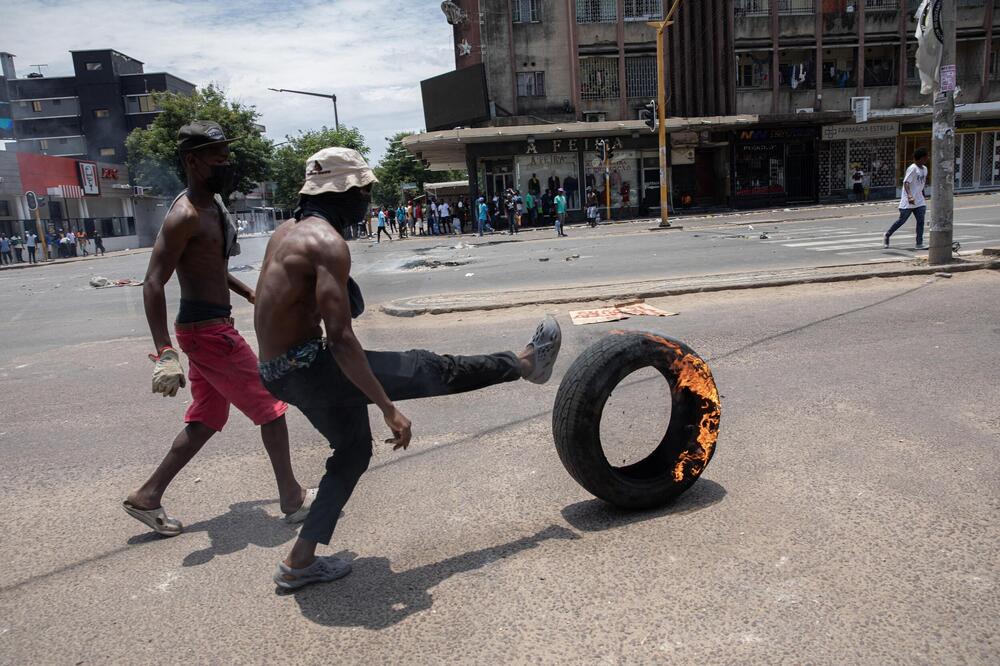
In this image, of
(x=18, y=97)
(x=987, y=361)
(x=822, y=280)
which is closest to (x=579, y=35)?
(x=822, y=280)

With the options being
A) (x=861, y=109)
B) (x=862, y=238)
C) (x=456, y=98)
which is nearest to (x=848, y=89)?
(x=861, y=109)

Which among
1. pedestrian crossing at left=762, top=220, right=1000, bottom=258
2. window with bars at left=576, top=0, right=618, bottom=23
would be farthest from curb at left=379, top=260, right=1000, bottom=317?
window with bars at left=576, top=0, right=618, bottom=23

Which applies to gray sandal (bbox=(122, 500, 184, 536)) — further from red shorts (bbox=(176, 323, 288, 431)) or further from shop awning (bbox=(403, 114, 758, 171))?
shop awning (bbox=(403, 114, 758, 171))

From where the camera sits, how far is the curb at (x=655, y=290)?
9141 millimetres

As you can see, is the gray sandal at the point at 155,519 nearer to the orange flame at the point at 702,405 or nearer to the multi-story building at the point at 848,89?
the orange flame at the point at 702,405

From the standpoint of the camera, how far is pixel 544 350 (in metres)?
3.29

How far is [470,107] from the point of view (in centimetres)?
3453

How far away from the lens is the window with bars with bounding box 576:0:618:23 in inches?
1368

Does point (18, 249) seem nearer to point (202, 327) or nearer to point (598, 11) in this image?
point (598, 11)

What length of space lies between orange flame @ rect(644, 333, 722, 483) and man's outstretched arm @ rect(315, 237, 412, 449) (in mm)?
1371

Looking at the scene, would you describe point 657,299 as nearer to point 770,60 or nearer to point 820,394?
point 820,394

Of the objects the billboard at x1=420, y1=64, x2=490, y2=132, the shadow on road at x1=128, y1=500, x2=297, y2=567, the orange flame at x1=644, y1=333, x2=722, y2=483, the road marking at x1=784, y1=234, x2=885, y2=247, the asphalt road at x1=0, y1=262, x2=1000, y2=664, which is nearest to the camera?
the asphalt road at x1=0, y1=262, x2=1000, y2=664

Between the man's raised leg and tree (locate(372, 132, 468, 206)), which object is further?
tree (locate(372, 132, 468, 206))

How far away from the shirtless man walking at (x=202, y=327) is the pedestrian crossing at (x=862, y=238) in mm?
12285
